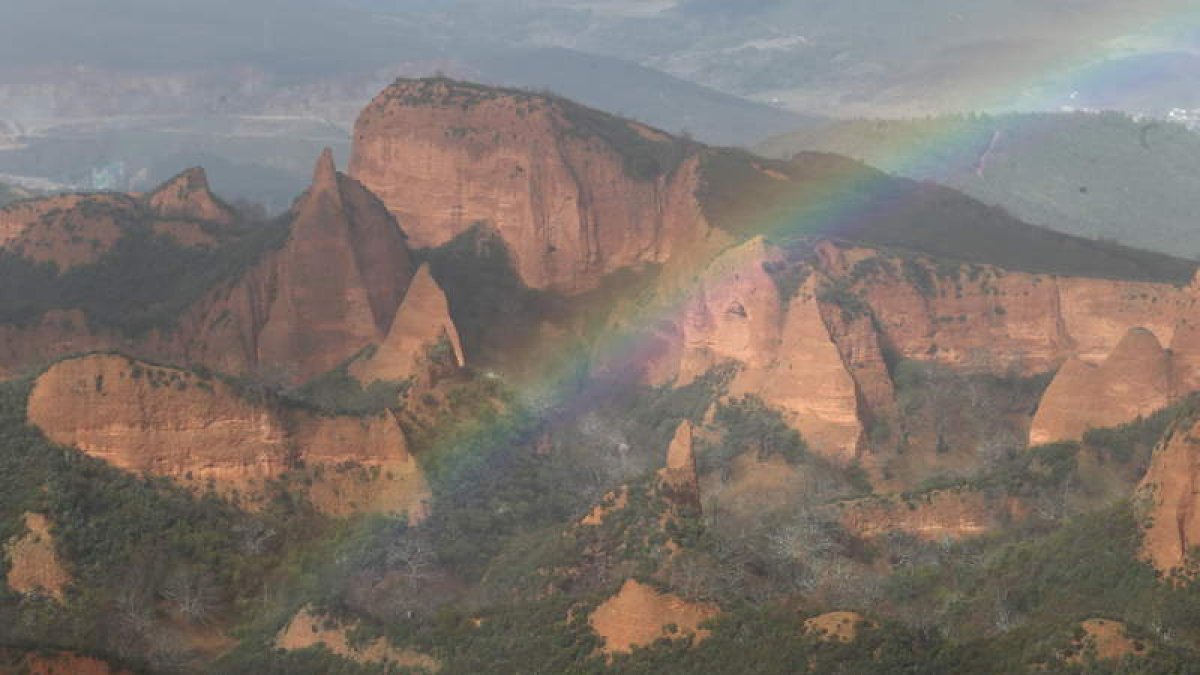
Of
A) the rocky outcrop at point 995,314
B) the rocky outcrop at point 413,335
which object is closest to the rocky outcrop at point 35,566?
the rocky outcrop at point 413,335

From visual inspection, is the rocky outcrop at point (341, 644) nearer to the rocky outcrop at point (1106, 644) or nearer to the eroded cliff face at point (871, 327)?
the rocky outcrop at point (1106, 644)

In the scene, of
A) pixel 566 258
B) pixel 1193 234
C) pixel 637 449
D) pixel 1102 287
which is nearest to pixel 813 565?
pixel 637 449

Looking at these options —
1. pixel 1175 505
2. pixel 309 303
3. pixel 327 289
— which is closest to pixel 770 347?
pixel 327 289

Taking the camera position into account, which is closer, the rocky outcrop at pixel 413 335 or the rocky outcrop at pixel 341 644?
Result: the rocky outcrop at pixel 341 644

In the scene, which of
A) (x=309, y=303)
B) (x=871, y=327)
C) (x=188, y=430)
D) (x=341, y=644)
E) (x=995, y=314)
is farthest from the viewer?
(x=309, y=303)

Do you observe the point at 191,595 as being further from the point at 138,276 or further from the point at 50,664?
the point at 138,276

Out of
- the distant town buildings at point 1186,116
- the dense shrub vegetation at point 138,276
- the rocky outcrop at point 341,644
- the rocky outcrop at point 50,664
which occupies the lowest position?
the rocky outcrop at point 341,644

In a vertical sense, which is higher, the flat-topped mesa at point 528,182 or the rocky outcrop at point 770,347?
the flat-topped mesa at point 528,182
